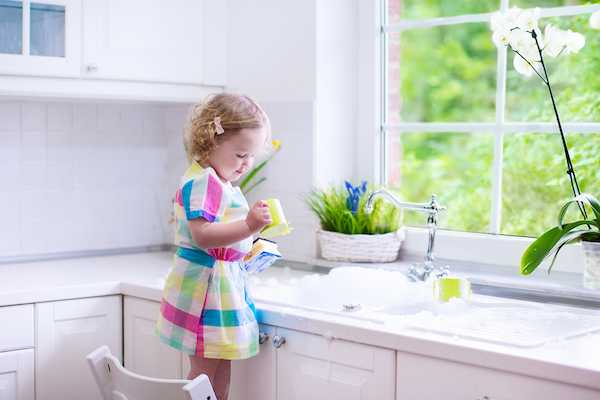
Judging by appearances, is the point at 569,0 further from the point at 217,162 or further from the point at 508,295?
the point at 217,162

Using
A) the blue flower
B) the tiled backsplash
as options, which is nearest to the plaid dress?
the blue flower

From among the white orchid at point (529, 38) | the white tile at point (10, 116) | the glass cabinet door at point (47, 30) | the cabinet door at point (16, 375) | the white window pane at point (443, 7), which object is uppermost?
the white window pane at point (443, 7)

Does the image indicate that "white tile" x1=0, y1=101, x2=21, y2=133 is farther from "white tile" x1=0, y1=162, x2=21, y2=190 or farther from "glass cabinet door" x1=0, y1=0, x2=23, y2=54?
"glass cabinet door" x1=0, y1=0, x2=23, y2=54

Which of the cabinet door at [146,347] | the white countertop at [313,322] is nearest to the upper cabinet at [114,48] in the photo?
the white countertop at [313,322]

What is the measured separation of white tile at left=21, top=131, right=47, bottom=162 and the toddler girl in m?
1.08

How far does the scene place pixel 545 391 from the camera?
63.4 inches

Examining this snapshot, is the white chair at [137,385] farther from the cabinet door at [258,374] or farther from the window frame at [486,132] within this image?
the window frame at [486,132]

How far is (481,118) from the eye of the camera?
7324 millimetres

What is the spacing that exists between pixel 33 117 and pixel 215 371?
52.1 inches

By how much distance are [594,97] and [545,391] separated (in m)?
1.22

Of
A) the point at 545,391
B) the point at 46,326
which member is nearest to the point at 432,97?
the point at 46,326

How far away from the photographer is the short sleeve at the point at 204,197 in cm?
195

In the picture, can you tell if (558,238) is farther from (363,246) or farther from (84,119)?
(84,119)

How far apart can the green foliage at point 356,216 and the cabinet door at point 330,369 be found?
0.65m
